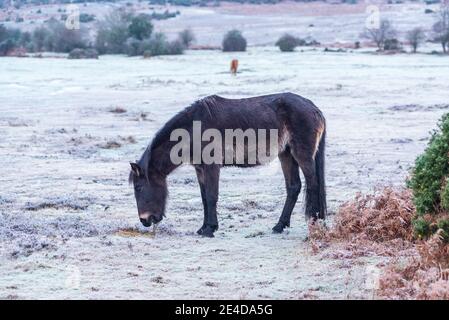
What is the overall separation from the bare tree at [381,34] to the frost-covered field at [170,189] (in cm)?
1517

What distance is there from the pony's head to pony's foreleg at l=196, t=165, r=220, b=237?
0.56 metres

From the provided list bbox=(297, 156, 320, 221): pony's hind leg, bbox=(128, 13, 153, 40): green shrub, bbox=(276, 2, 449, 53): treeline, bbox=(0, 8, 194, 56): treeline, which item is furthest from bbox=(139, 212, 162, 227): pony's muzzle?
bbox=(128, 13, 153, 40): green shrub

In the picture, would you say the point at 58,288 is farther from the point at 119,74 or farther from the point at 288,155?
the point at 119,74

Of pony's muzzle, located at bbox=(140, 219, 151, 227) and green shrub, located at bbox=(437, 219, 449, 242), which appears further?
pony's muzzle, located at bbox=(140, 219, 151, 227)

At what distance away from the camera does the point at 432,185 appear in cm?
778

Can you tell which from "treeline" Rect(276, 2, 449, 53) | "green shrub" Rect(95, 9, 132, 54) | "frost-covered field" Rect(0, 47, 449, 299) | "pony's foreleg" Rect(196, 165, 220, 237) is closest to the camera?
"frost-covered field" Rect(0, 47, 449, 299)

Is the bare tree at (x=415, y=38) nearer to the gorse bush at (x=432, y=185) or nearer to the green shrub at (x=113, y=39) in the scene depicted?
the green shrub at (x=113, y=39)

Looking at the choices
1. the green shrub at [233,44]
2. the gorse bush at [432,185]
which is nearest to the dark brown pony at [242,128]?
the gorse bush at [432,185]

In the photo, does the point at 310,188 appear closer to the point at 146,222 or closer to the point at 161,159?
the point at 161,159

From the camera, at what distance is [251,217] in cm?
1080

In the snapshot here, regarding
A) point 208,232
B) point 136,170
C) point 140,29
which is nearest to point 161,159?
point 136,170

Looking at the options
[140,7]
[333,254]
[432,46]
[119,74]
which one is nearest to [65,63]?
[119,74]

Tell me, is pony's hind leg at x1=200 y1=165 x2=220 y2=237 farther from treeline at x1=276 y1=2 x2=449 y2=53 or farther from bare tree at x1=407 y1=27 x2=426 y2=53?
bare tree at x1=407 y1=27 x2=426 y2=53

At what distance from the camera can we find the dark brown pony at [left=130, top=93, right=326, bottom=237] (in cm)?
967
